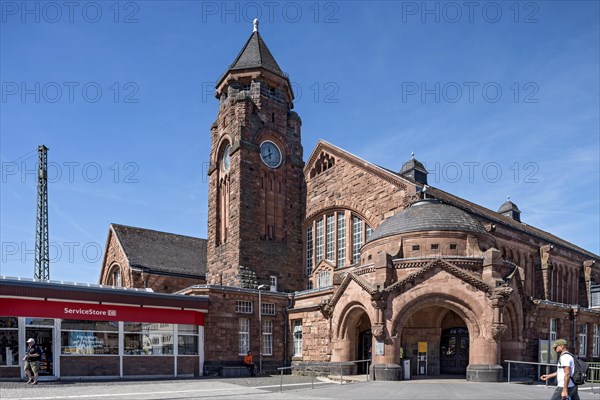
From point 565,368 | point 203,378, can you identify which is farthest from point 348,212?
point 565,368

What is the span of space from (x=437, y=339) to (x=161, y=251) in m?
27.2

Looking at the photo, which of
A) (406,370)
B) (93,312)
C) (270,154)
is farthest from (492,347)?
(270,154)

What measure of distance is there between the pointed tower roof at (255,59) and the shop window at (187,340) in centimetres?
1969

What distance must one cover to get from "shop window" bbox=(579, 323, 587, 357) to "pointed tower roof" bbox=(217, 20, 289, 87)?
26.2 metres

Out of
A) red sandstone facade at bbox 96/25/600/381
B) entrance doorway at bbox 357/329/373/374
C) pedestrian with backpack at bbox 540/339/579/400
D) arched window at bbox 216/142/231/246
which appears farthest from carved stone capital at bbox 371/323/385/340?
arched window at bbox 216/142/231/246

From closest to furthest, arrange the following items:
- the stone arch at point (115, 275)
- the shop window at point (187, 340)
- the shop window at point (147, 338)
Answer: the shop window at point (147, 338) < the shop window at point (187, 340) < the stone arch at point (115, 275)

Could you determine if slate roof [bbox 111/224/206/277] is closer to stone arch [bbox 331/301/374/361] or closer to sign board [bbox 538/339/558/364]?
stone arch [bbox 331/301/374/361]

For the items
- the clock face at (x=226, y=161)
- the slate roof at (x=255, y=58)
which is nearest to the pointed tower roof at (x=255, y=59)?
the slate roof at (x=255, y=58)

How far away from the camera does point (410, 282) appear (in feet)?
78.4

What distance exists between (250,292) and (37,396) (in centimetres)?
1499

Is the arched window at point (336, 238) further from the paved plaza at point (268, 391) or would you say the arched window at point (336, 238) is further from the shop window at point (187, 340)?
the paved plaza at point (268, 391)

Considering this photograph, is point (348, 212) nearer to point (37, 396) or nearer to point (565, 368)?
point (37, 396)

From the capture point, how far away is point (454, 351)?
1033 inches

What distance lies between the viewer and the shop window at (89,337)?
24656 mm
